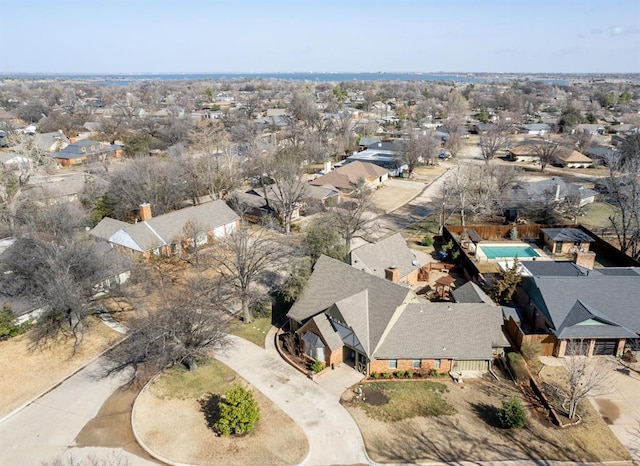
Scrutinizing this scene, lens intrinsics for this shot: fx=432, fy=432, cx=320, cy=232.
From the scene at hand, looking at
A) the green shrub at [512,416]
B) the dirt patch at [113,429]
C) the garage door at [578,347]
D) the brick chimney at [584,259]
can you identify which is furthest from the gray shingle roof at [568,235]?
the dirt patch at [113,429]

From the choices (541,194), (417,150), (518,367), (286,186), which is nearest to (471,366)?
(518,367)

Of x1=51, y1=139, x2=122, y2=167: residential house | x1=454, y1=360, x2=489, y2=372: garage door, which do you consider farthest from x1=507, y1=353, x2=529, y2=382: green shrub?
x1=51, y1=139, x2=122, y2=167: residential house

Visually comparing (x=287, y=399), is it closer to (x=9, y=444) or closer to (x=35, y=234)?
(x=9, y=444)

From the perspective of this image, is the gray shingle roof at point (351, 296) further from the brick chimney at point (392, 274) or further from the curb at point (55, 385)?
the curb at point (55, 385)

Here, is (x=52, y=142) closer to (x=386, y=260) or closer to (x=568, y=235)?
(x=386, y=260)

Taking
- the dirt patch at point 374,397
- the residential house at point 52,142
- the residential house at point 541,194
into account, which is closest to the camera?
the dirt patch at point 374,397

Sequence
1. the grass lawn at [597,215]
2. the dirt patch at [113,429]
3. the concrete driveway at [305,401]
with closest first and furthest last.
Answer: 1. the concrete driveway at [305,401]
2. the dirt patch at [113,429]
3. the grass lawn at [597,215]

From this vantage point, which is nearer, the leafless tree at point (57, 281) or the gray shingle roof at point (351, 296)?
the gray shingle roof at point (351, 296)

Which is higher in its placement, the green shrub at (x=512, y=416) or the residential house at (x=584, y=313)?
the residential house at (x=584, y=313)
